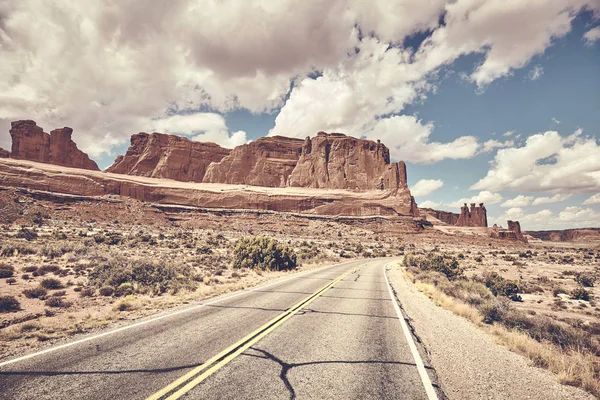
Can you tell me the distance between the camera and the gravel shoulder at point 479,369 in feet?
15.2

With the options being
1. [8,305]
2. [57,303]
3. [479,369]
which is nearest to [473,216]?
[479,369]

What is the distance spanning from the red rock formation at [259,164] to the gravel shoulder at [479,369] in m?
122

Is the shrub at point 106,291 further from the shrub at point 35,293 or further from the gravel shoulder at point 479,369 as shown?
the gravel shoulder at point 479,369

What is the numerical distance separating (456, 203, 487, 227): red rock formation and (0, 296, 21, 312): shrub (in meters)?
195

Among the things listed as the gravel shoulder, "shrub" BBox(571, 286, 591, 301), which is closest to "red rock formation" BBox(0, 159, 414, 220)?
"shrub" BBox(571, 286, 591, 301)

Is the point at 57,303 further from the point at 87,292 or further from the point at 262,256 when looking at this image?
the point at 262,256

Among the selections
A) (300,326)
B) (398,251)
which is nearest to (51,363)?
(300,326)

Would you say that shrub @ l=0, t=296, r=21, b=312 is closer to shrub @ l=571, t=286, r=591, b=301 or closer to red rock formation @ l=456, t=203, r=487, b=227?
shrub @ l=571, t=286, r=591, b=301

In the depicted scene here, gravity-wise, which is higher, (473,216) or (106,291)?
(473,216)

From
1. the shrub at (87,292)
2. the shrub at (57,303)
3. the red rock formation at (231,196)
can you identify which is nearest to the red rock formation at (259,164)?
the red rock formation at (231,196)

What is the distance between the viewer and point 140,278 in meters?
13.6

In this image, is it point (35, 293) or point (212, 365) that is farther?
point (35, 293)

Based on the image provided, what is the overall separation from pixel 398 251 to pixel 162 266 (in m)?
50.3

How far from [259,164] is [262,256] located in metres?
111
